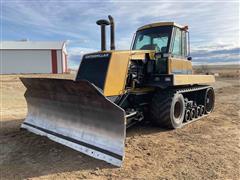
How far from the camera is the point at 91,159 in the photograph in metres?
4.90

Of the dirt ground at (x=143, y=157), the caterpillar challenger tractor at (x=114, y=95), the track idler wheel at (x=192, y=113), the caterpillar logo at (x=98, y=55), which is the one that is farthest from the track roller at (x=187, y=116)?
the caterpillar logo at (x=98, y=55)

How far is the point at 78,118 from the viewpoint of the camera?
18.5ft

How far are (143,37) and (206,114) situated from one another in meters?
3.72

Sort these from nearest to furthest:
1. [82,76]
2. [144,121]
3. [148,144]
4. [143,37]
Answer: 1. [148,144]
2. [82,76]
3. [144,121]
4. [143,37]

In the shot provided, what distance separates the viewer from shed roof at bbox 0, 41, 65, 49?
112 feet

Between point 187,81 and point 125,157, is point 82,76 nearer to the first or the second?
point 125,157

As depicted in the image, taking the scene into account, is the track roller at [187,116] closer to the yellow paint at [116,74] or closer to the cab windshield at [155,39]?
the cab windshield at [155,39]

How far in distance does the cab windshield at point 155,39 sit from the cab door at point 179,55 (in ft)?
0.61

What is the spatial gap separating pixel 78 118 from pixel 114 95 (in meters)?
0.96


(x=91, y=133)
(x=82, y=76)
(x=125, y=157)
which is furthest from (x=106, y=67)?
(x=125, y=157)

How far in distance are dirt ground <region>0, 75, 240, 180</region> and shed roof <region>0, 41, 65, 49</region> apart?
2853cm

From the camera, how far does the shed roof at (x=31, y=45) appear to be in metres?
34.2

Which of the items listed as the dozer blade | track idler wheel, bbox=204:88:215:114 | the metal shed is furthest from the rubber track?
the metal shed

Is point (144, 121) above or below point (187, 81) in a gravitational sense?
below
